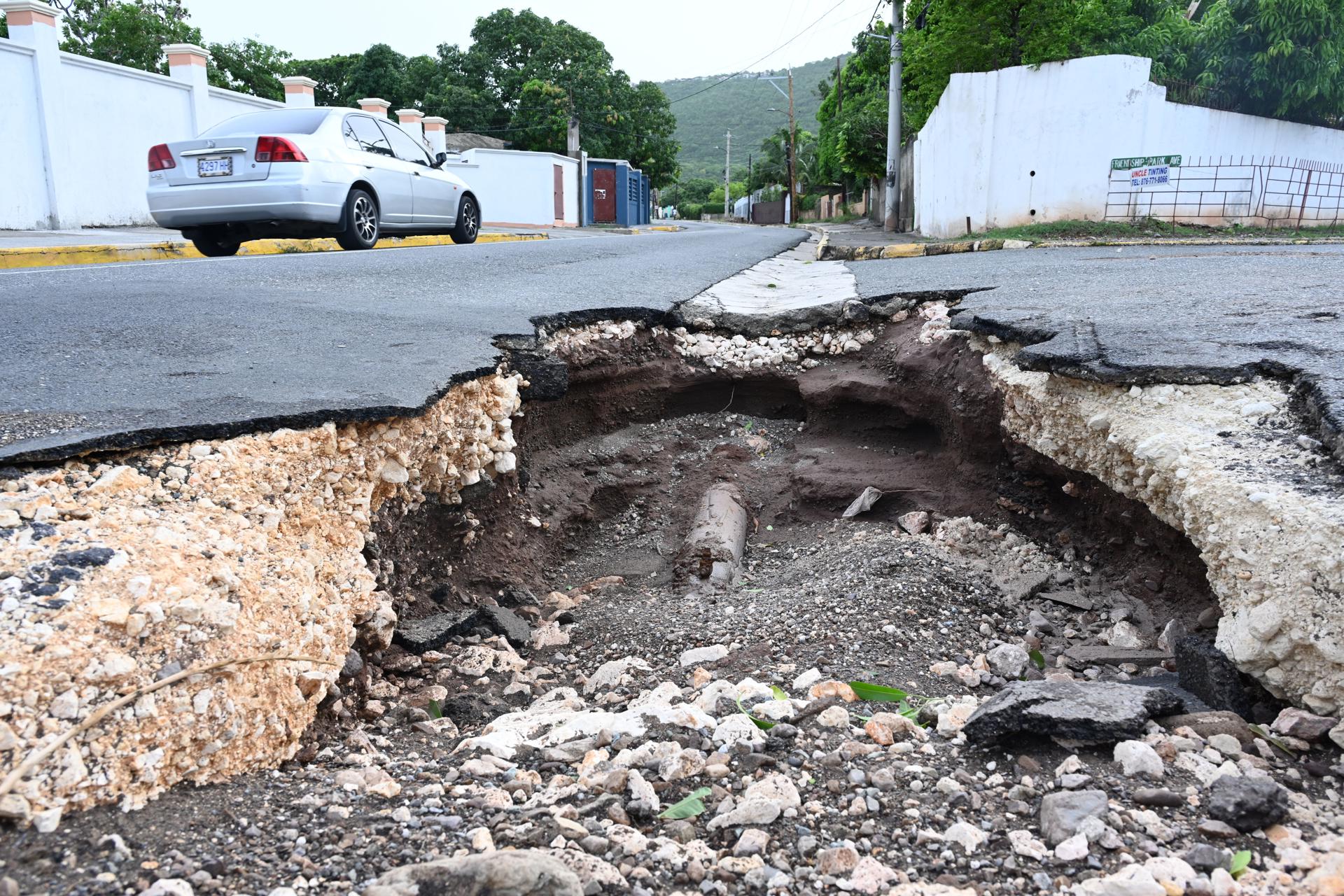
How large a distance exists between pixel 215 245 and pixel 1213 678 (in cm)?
993

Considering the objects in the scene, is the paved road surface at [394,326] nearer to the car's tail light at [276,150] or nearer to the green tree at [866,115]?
the car's tail light at [276,150]

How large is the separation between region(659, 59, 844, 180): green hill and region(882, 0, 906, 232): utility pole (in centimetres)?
8245

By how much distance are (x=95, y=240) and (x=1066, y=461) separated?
1135cm

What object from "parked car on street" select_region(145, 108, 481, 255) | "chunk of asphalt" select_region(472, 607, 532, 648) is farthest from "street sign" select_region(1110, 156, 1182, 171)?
"chunk of asphalt" select_region(472, 607, 532, 648)

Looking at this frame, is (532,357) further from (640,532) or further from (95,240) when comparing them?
(95,240)

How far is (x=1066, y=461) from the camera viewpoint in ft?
10.7

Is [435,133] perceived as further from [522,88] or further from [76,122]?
[522,88]

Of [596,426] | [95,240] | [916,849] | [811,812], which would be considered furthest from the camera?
[95,240]

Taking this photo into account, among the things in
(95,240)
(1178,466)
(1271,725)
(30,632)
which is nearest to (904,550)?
(1178,466)

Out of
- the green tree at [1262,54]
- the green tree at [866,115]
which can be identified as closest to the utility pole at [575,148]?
the green tree at [866,115]

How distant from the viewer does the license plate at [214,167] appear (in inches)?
339

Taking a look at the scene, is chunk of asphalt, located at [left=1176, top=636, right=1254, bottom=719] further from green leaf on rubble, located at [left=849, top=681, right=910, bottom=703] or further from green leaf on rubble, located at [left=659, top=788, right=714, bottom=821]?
green leaf on rubble, located at [left=659, top=788, right=714, bottom=821]

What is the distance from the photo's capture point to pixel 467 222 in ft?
38.9

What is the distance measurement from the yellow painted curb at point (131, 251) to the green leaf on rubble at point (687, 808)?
787 centimetres
